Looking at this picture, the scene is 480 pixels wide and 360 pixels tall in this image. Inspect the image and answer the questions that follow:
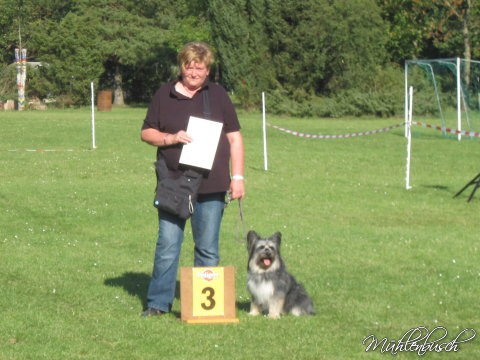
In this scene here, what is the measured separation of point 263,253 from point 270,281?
0.86 ft

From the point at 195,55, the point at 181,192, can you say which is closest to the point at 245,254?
the point at 181,192

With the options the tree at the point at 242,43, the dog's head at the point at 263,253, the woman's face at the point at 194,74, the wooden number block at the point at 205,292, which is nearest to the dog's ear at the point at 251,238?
the dog's head at the point at 263,253

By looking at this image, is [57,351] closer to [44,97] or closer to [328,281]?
[328,281]

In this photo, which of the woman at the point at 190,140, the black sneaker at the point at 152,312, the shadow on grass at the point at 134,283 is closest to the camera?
the woman at the point at 190,140

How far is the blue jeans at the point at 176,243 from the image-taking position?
8.00 meters

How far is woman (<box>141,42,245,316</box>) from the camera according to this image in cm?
768

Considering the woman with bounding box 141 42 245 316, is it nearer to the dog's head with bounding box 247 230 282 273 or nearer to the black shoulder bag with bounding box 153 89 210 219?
the black shoulder bag with bounding box 153 89 210 219

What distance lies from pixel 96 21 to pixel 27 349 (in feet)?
202

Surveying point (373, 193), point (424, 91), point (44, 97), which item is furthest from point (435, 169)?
Answer: point (44, 97)

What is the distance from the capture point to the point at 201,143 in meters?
7.70

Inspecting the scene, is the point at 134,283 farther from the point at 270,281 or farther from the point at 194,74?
the point at 194,74

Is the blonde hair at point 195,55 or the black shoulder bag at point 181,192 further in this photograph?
the black shoulder bag at point 181,192

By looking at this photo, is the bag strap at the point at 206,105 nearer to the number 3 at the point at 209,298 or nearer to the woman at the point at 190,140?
the woman at the point at 190,140

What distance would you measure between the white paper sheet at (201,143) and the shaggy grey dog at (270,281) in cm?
71
